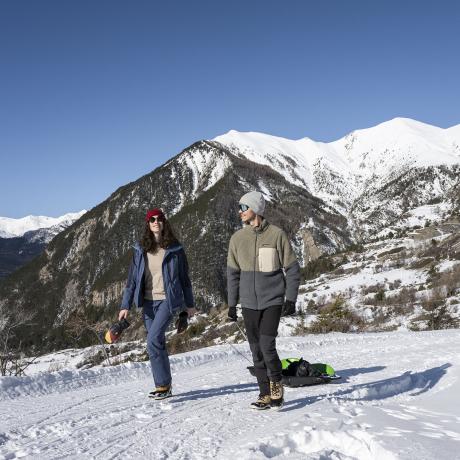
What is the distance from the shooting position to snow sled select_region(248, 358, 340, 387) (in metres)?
6.77

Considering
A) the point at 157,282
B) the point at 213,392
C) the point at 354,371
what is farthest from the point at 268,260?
the point at 354,371

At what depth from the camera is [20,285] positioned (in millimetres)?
181625

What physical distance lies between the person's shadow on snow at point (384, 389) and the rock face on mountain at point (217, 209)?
107457 mm

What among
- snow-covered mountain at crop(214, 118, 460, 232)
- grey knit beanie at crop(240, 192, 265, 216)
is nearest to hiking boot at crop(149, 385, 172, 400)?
grey knit beanie at crop(240, 192, 265, 216)

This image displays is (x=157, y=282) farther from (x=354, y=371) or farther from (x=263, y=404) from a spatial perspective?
(x=354, y=371)

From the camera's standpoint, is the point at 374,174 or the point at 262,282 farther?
the point at 374,174

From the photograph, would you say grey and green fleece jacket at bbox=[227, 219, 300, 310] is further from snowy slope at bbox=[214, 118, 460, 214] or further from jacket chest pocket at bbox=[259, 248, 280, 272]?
snowy slope at bbox=[214, 118, 460, 214]

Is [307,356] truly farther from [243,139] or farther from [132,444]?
[243,139]

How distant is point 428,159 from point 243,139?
2740 inches

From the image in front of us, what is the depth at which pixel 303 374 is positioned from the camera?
692cm

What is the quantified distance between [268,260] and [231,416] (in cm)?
165

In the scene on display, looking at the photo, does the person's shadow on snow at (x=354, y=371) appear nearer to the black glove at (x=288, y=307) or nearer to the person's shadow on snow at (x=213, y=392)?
the person's shadow on snow at (x=213, y=392)

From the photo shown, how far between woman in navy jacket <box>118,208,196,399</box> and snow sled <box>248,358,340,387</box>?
1903mm

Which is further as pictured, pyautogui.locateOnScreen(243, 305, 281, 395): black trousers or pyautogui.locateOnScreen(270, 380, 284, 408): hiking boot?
pyautogui.locateOnScreen(270, 380, 284, 408): hiking boot
